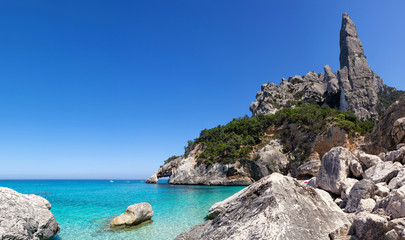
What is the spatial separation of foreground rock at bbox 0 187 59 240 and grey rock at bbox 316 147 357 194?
1232 centimetres

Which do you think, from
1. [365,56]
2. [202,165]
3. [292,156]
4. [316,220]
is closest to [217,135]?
[202,165]

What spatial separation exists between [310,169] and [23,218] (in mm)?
30881

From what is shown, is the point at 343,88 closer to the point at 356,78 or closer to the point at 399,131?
the point at 356,78

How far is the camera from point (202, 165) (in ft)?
149

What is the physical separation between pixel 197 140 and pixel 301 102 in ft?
106

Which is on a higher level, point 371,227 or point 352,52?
point 352,52

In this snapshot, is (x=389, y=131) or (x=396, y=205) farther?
(x=389, y=131)

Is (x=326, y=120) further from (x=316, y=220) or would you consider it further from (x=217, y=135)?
(x=316, y=220)

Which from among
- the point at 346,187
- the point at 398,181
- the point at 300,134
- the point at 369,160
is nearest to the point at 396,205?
the point at 398,181

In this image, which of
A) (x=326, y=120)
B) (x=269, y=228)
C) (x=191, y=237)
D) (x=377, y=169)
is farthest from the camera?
(x=326, y=120)

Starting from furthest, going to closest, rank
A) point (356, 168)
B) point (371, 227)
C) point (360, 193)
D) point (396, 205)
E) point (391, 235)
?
point (356, 168) < point (360, 193) < point (396, 205) < point (371, 227) < point (391, 235)

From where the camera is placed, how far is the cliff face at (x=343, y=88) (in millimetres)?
55812

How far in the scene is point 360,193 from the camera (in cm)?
645

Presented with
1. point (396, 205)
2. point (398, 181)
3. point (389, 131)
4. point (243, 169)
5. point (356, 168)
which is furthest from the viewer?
point (243, 169)
